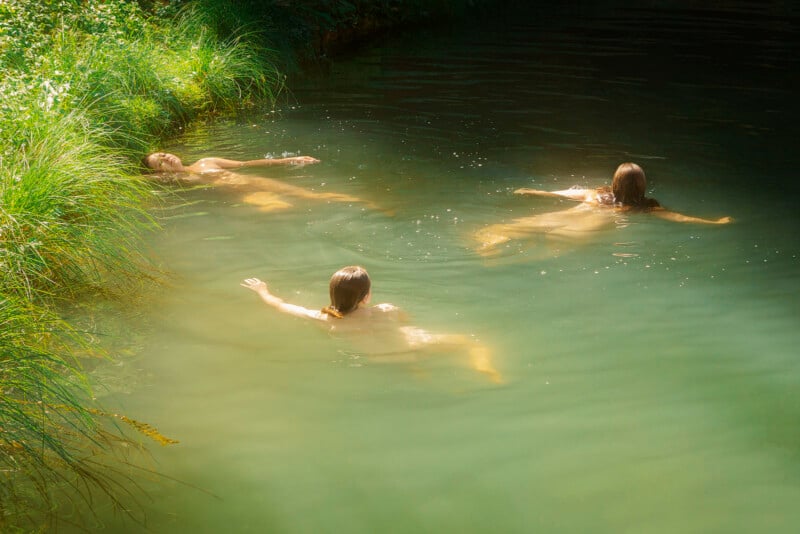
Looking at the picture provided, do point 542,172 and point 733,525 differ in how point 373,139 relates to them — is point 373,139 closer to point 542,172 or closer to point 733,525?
point 542,172

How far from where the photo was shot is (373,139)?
10758 mm

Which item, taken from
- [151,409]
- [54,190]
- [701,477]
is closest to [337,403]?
[151,409]

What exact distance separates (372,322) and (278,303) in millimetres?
805

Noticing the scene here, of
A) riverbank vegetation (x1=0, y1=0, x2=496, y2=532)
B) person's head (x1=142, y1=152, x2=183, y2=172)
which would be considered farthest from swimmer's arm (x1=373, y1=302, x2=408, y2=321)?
person's head (x1=142, y1=152, x2=183, y2=172)

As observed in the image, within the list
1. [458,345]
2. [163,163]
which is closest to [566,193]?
[458,345]

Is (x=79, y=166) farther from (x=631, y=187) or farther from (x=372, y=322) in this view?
(x=631, y=187)

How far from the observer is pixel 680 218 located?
7.72 metres

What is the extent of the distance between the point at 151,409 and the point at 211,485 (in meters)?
0.84

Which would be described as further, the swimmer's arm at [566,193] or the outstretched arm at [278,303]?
the swimmer's arm at [566,193]

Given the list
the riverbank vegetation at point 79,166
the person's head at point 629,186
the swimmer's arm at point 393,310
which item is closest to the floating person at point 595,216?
the person's head at point 629,186

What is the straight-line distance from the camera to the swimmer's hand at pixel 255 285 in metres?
6.25

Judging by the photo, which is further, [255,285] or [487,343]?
[255,285]

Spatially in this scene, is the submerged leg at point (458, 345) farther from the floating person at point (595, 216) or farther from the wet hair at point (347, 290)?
the floating person at point (595, 216)

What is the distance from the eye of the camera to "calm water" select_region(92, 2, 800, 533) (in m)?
3.95
